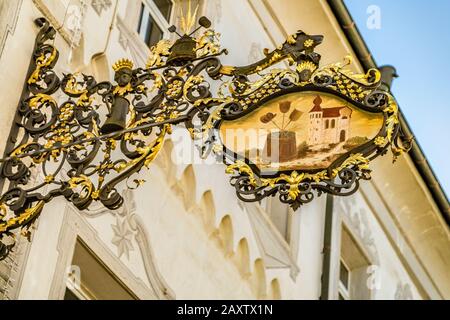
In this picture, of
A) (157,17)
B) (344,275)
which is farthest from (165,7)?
(344,275)

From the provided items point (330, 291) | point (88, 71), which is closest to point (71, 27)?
point (88, 71)

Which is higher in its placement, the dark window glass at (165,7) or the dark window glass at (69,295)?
the dark window glass at (165,7)

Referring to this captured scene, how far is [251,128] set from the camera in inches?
280

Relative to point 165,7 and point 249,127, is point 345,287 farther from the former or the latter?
point 249,127

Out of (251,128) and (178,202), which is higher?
(178,202)

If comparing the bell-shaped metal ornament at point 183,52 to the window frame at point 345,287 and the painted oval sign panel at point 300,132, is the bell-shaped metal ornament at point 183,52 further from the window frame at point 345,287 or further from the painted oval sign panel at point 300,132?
the window frame at point 345,287

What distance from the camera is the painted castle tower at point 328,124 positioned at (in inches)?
275

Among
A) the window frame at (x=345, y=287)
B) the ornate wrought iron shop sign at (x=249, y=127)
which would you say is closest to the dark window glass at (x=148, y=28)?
the ornate wrought iron shop sign at (x=249, y=127)

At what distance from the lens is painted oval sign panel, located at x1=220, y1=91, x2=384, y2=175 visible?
6938 mm

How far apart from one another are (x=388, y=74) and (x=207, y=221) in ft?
19.7

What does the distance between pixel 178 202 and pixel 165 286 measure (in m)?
0.81

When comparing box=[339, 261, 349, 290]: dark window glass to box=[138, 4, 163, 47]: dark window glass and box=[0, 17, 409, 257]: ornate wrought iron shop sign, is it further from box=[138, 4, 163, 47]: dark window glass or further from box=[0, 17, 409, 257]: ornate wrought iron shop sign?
box=[0, 17, 409, 257]: ornate wrought iron shop sign

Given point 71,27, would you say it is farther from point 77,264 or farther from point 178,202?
point 178,202

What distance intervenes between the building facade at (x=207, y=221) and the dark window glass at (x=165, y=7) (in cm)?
2
